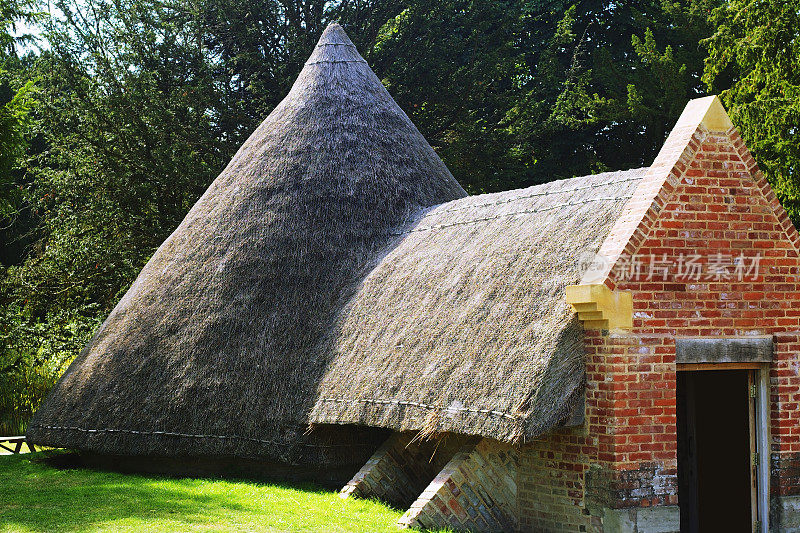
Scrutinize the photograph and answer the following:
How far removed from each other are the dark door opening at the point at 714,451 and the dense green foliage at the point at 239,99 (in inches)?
507

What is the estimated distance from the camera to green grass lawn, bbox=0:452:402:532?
9.33 metres

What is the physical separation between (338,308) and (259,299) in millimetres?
1095

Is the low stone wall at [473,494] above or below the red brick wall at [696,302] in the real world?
below

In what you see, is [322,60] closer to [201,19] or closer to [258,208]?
[258,208]

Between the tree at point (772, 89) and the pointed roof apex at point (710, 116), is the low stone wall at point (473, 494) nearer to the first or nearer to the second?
the pointed roof apex at point (710, 116)

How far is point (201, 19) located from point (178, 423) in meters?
16.4

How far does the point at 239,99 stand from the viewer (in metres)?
26.1

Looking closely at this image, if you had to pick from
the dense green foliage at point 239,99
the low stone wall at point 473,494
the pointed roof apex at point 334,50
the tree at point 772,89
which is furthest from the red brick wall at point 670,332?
the dense green foliage at point 239,99

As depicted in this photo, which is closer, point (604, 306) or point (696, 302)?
point (604, 306)

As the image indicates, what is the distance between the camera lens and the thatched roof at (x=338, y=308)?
9.62 m

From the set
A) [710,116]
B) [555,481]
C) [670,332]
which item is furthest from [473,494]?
[710,116]

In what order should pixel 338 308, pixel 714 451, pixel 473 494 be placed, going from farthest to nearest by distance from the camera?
pixel 338 308 < pixel 714 451 < pixel 473 494

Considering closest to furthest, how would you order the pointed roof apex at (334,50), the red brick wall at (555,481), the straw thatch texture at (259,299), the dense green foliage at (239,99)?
the red brick wall at (555,481) → the straw thatch texture at (259,299) → the pointed roof apex at (334,50) → the dense green foliage at (239,99)

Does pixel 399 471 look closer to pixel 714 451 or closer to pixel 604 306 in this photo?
pixel 714 451
